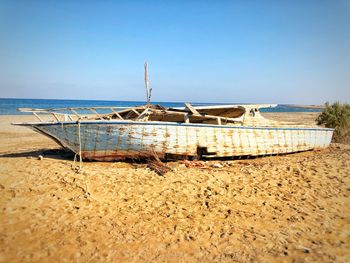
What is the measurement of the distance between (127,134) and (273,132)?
5.84 metres

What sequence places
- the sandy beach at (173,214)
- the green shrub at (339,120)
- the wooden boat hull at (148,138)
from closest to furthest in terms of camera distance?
the sandy beach at (173,214)
the wooden boat hull at (148,138)
the green shrub at (339,120)

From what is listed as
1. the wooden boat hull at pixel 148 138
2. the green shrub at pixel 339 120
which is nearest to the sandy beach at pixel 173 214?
the wooden boat hull at pixel 148 138

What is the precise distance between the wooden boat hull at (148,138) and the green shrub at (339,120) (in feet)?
26.8

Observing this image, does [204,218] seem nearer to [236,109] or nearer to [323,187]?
[323,187]

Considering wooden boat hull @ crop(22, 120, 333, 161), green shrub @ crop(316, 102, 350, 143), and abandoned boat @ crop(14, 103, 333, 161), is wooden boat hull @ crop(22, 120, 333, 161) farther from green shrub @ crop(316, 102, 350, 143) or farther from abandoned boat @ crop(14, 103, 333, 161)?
green shrub @ crop(316, 102, 350, 143)

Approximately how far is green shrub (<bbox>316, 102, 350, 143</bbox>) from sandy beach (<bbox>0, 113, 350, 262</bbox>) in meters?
8.19

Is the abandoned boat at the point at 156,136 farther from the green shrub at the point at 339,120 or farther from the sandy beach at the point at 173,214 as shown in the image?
the green shrub at the point at 339,120

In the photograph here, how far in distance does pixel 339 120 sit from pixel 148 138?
12491 mm

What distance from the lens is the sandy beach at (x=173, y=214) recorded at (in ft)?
11.9

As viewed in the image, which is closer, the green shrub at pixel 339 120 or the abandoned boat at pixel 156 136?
the abandoned boat at pixel 156 136

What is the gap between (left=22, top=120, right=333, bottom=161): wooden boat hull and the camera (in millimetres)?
7484

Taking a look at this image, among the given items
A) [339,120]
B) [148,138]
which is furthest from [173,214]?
[339,120]

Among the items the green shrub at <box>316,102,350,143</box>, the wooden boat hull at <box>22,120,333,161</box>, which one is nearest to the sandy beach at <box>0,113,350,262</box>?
the wooden boat hull at <box>22,120,333,161</box>

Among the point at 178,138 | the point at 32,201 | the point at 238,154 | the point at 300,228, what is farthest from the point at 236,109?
the point at 32,201
